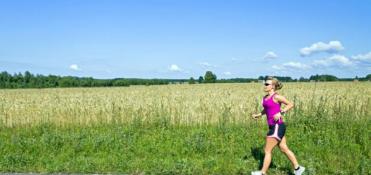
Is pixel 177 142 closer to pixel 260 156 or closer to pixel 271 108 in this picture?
pixel 260 156

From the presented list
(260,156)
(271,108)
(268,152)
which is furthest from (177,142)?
(271,108)

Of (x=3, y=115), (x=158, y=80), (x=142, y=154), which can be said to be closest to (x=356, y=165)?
(x=142, y=154)

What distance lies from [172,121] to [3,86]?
73833 millimetres

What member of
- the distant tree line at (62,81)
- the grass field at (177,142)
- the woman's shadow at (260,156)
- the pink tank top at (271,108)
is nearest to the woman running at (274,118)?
the pink tank top at (271,108)

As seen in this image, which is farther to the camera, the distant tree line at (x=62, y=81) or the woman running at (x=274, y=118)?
the distant tree line at (x=62, y=81)

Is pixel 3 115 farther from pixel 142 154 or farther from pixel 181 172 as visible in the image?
pixel 181 172

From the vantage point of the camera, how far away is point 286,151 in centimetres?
661

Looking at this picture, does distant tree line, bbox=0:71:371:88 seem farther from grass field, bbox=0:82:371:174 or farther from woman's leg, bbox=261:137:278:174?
woman's leg, bbox=261:137:278:174

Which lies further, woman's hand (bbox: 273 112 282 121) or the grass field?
the grass field

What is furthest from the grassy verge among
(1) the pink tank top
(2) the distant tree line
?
(2) the distant tree line

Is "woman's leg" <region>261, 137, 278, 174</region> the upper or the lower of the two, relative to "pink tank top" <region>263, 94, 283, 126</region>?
lower

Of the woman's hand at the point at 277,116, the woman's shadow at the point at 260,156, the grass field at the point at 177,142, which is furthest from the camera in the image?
the grass field at the point at 177,142

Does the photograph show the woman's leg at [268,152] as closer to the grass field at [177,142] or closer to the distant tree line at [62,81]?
the grass field at [177,142]

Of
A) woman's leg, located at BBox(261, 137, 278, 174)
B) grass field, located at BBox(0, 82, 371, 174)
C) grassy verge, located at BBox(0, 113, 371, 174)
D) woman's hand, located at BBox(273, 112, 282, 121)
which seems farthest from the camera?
grass field, located at BBox(0, 82, 371, 174)
